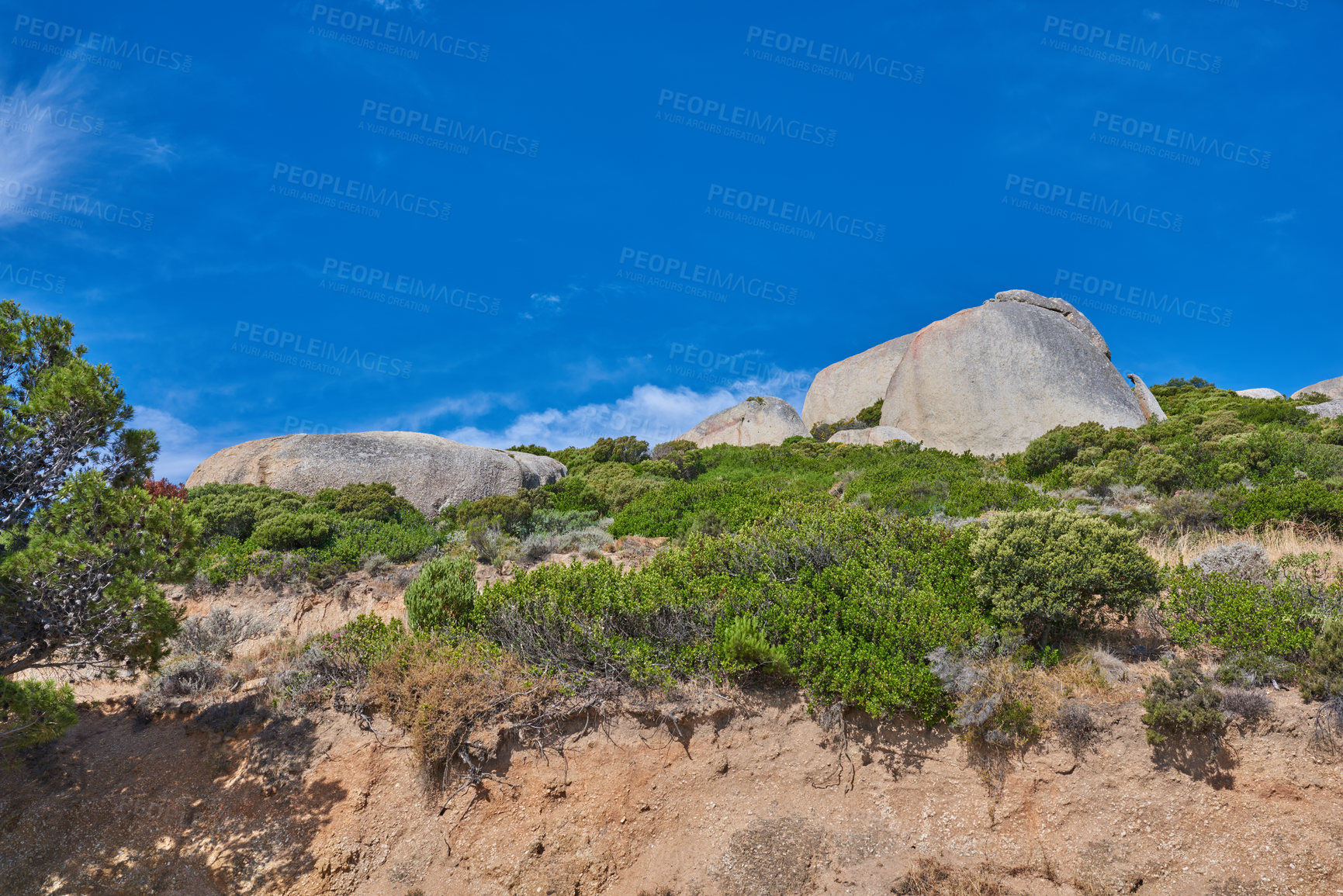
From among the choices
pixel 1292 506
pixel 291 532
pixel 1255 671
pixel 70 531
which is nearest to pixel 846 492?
pixel 1292 506

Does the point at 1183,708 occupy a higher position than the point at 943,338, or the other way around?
the point at 943,338

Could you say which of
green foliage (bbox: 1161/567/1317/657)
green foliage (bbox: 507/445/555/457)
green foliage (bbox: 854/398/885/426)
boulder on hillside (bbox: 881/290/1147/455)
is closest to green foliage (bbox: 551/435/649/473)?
green foliage (bbox: 507/445/555/457)

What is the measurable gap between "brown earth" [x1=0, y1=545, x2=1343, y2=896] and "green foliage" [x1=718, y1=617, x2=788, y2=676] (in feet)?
1.24

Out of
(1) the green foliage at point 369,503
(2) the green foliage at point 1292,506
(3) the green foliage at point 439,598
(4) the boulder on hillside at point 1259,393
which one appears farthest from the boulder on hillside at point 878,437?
(4) the boulder on hillside at point 1259,393

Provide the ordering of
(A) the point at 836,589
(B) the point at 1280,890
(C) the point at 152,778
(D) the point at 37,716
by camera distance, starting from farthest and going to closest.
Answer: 1. (A) the point at 836,589
2. (C) the point at 152,778
3. (D) the point at 37,716
4. (B) the point at 1280,890

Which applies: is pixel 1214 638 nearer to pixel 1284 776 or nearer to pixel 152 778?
pixel 1284 776

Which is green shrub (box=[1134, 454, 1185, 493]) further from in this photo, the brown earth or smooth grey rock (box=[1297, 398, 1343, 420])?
smooth grey rock (box=[1297, 398, 1343, 420])

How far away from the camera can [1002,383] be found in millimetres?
24188

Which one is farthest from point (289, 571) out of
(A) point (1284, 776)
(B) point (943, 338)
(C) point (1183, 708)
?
(B) point (943, 338)

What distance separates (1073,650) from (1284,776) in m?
1.86

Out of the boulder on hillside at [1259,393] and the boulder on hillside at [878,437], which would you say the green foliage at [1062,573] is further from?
the boulder on hillside at [1259,393]

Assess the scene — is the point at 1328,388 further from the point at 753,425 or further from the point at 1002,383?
the point at 753,425

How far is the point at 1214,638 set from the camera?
6.65 metres

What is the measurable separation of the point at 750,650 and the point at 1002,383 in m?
21.1
